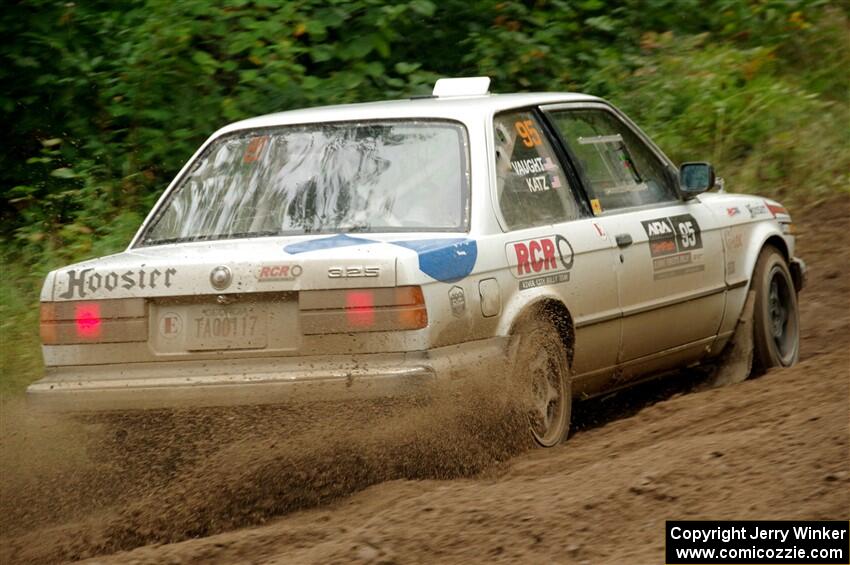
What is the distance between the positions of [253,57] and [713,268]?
4.41 m

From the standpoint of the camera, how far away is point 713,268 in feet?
23.7

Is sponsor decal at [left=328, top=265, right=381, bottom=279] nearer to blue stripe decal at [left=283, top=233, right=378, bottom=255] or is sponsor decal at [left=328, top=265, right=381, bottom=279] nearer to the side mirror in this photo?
blue stripe decal at [left=283, top=233, right=378, bottom=255]

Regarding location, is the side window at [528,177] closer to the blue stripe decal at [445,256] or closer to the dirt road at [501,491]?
the blue stripe decal at [445,256]

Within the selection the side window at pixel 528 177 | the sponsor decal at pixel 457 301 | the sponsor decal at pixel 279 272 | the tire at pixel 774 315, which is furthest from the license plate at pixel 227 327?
the tire at pixel 774 315

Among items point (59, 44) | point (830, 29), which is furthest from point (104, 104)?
point (830, 29)

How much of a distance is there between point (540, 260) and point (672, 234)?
1269 millimetres

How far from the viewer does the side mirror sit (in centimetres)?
713

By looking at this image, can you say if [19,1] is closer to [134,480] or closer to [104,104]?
[104,104]

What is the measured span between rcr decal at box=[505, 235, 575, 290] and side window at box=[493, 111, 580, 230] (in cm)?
10

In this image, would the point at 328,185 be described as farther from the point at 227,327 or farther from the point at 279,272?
the point at 227,327

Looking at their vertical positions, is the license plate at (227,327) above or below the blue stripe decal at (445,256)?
below

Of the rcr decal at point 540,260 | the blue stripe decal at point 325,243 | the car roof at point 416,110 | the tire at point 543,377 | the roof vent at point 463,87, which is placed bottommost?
the tire at point 543,377

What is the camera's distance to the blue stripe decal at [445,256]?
518 centimetres

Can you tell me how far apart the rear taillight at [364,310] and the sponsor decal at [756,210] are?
3138 mm
